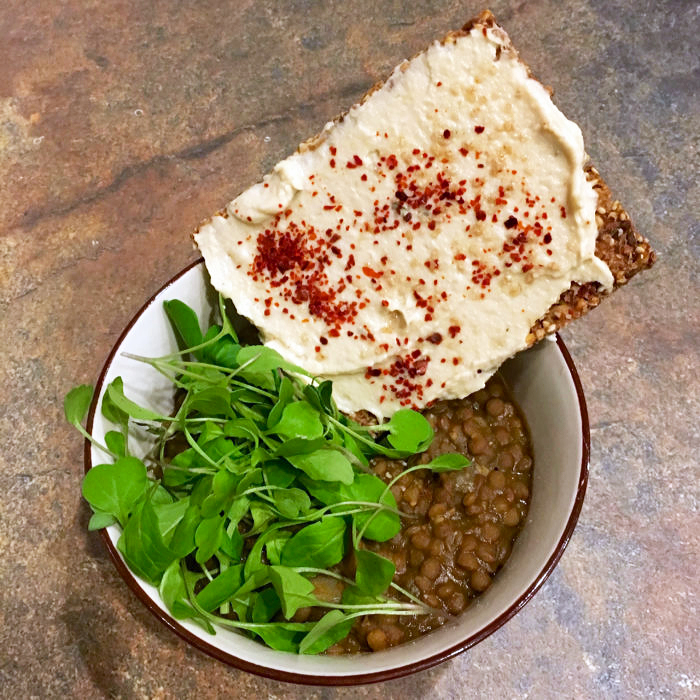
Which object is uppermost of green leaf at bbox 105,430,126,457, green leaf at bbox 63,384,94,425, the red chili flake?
the red chili flake

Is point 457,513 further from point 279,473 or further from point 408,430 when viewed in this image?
point 279,473

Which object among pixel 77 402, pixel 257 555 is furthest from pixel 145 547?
pixel 77 402

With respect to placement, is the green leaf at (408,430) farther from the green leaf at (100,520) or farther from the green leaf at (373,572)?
the green leaf at (100,520)

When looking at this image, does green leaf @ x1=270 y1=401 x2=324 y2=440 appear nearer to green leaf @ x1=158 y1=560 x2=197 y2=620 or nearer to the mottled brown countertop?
green leaf @ x1=158 y1=560 x2=197 y2=620

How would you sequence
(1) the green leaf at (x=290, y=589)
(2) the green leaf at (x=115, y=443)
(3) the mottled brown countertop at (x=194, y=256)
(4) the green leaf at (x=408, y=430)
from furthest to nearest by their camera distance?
(3) the mottled brown countertop at (x=194, y=256)
(4) the green leaf at (x=408, y=430)
(2) the green leaf at (x=115, y=443)
(1) the green leaf at (x=290, y=589)

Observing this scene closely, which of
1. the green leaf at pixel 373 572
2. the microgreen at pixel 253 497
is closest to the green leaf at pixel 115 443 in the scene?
the microgreen at pixel 253 497

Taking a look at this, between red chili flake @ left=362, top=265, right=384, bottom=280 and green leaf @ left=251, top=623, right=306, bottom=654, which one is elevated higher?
red chili flake @ left=362, top=265, right=384, bottom=280

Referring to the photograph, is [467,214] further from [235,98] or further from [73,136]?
[73,136]

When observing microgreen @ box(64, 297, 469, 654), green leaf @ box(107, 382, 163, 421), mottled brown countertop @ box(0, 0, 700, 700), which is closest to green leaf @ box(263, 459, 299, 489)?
microgreen @ box(64, 297, 469, 654)
